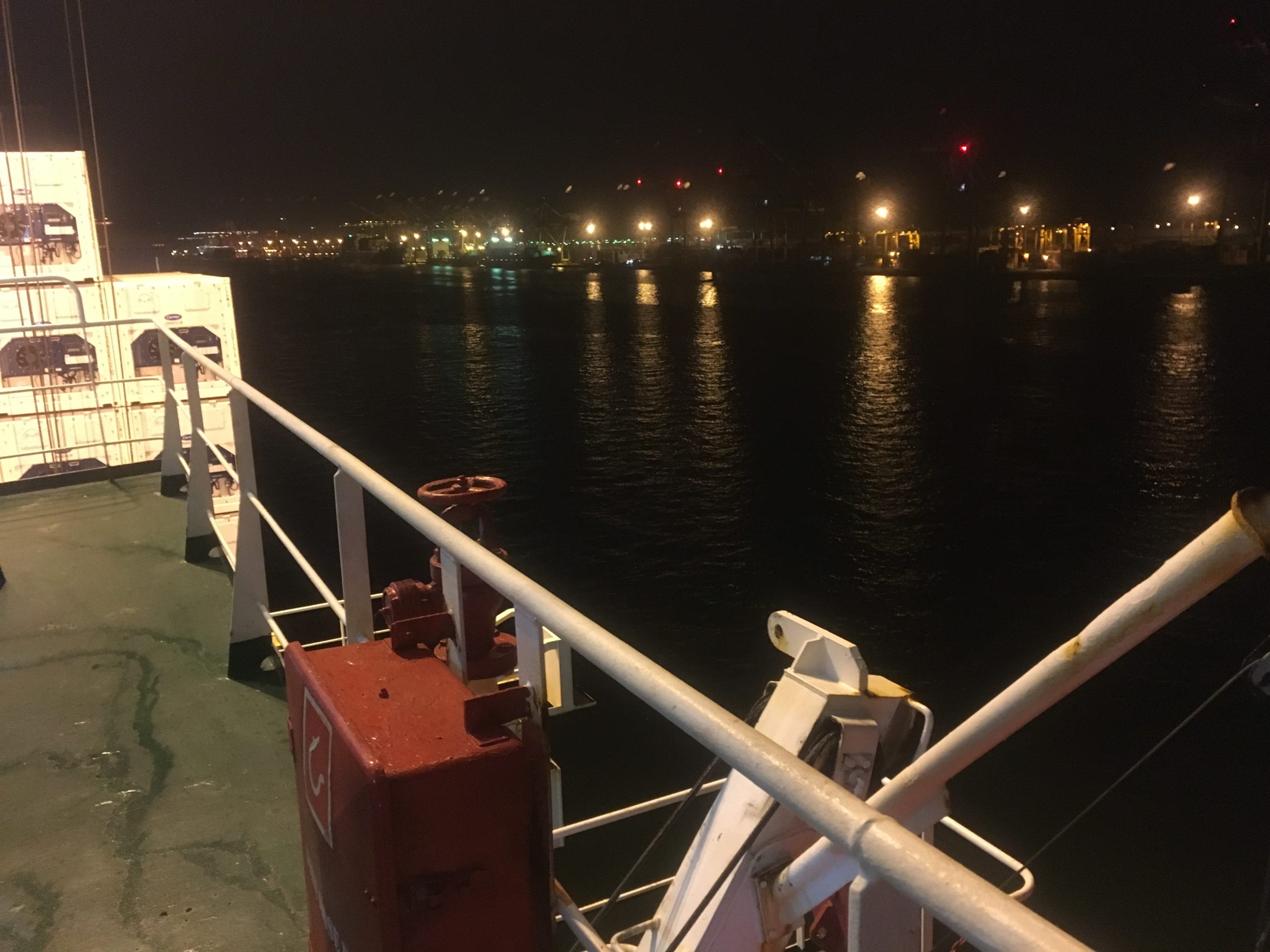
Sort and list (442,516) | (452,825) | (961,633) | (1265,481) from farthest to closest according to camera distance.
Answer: (1265,481)
(961,633)
(442,516)
(452,825)

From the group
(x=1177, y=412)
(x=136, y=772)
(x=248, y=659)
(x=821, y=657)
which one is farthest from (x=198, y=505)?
(x=1177, y=412)

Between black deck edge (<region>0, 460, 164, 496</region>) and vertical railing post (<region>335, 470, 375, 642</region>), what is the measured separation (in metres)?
5.49

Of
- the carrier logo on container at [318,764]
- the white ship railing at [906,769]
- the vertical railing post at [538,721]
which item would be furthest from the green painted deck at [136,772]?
the vertical railing post at [538,721]

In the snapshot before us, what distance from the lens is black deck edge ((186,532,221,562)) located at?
18.3 ft

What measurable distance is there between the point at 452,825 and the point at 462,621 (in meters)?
0.45

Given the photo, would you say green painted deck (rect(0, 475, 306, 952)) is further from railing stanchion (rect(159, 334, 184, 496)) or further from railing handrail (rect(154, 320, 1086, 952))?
railing handrail (rect(154, 320, 1086, 952))

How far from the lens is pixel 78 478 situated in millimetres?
7461

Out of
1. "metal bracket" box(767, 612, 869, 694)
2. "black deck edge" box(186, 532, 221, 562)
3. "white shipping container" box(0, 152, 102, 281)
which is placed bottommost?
"black deck edge" box(186, 532, 221, 562)

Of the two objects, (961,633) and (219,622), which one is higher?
(219,622)

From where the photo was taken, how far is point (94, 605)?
4938 millimetres

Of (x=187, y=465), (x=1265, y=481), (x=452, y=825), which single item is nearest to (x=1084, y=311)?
(x=1265, y=481)

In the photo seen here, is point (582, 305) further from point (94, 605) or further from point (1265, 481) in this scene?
point (94, 605)

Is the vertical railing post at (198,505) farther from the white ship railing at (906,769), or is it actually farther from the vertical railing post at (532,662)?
the vertical railing post at (532,662)

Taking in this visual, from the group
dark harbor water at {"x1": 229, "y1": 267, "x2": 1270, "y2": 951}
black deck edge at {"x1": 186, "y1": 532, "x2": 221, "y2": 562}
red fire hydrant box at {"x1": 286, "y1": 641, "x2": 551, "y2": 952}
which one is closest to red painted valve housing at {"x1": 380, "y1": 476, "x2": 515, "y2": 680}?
red fire hydrant box at {"x1": 286, "y1": 641, "x2": 551, "y2": 952}
